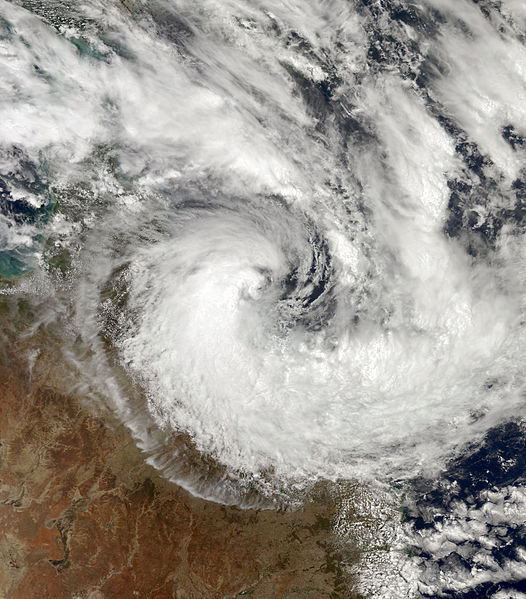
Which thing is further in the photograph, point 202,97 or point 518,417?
point 518,417

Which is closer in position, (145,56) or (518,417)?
(145,56)

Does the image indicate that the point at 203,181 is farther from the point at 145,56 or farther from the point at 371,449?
the point at 371,449

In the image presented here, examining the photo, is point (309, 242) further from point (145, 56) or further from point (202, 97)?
point (145, 56)

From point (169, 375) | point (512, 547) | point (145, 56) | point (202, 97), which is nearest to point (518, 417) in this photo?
point (512, 547)

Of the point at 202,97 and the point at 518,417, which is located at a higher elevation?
the point at 202,97

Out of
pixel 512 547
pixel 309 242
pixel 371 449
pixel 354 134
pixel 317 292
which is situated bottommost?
pixel 371 449

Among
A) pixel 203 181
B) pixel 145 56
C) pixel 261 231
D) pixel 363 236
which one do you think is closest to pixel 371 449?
pixel 363 236
